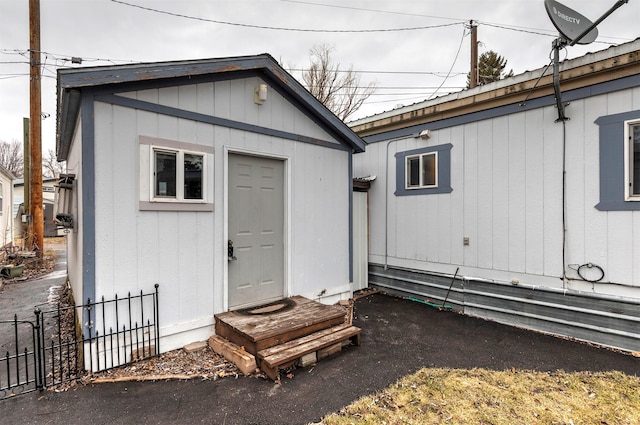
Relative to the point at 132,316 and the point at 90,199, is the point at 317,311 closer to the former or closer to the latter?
the point at 132,316

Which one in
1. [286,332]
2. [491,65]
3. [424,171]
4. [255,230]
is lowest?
[286,332]

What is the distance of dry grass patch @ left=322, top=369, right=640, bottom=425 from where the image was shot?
2.48 meters

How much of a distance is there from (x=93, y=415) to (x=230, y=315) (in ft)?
5.17

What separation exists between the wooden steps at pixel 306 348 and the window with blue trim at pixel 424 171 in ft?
10.3

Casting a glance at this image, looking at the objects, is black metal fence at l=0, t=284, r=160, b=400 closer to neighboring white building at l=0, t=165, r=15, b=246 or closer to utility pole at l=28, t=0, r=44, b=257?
utility pole at l=28, t=0, r=44, b=257

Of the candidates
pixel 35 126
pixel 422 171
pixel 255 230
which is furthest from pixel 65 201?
pixel 35 126

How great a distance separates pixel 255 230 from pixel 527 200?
13.1 ft

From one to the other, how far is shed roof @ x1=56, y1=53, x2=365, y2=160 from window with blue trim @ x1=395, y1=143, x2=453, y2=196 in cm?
124

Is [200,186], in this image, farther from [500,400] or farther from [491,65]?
[491,65]

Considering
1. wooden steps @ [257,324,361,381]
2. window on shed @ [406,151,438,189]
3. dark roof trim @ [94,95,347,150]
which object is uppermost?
dark roof trim @ [94,95,347,150]

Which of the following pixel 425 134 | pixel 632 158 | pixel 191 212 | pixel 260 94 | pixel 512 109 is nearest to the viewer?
pixel 191 212

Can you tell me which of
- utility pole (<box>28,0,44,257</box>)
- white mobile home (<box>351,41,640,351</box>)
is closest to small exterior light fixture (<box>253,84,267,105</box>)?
white mobile home (<box>351,41,640,351</box>)

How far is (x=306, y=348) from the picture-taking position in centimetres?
330

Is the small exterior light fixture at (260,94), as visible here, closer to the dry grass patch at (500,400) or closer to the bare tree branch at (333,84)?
the dry grass patch at (500,400)
